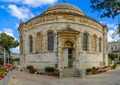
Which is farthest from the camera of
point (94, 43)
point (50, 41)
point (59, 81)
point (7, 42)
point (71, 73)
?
point (7, 42)

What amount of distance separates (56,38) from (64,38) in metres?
1.11

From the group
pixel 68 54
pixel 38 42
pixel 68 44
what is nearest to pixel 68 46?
pixel 68 44

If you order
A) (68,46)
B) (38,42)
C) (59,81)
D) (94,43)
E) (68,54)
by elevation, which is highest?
(38,42)

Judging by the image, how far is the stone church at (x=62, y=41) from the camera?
2664 cm

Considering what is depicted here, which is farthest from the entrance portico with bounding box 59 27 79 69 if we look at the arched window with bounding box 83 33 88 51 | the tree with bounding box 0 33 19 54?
the tree with bounding box 0 33 19 54

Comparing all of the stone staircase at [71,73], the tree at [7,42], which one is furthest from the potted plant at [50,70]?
the tree at [7,42]

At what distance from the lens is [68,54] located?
27.2 metres

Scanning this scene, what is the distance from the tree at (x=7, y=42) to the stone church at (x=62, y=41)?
73.9 ft

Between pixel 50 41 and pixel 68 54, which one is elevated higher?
pixel 50 41

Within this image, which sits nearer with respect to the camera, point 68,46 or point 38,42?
point 68,46

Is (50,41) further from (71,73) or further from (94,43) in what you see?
(94,43)

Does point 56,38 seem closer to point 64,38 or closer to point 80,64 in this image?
point 64,38

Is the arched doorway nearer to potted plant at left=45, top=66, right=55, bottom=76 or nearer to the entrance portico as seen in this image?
the entrance portico

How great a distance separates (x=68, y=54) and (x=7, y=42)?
2743 cm
